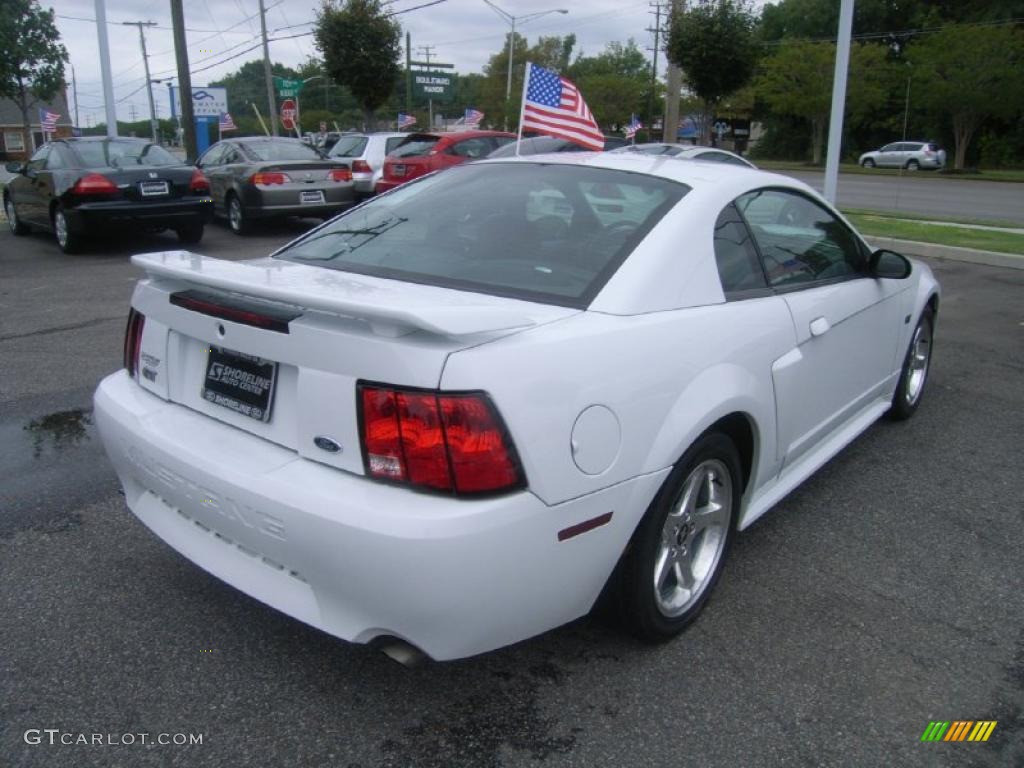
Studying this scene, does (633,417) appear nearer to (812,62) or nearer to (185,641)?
(185,641)

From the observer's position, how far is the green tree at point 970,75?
38.2 m

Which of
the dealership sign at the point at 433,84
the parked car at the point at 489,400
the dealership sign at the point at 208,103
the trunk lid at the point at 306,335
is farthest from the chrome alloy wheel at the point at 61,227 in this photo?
the dealership sign at the point at 433,84

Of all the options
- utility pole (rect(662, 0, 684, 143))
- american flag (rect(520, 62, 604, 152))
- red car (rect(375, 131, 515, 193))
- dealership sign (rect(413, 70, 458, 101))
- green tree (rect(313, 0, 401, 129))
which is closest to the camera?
american flag (rect(520, 62, 604, 152))

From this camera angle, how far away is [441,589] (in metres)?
1.99

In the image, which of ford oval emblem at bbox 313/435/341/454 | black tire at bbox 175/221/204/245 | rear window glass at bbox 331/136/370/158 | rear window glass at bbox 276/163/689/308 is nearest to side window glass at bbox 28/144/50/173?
black tire at bbox 175/221/204/245

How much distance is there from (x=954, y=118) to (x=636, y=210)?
45041 millimetres

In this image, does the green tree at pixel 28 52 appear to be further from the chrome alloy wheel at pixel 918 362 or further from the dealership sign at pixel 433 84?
the chrome alloy wheel at pixel 918 362

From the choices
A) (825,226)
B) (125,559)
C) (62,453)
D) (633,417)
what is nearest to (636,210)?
(633,417)

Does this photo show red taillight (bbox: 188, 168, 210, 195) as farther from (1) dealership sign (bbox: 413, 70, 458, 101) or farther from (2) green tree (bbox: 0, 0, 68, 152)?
(1) dealership sign (bbox: 413, 70, 458, 101)

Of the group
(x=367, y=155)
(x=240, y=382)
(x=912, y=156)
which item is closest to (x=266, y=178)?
(x=367, y=155)

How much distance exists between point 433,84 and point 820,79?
2203cm

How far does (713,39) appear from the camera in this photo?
2105 centimetres

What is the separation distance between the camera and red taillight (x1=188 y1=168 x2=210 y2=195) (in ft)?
34.9

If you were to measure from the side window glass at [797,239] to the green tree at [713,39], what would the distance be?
18.4 m
